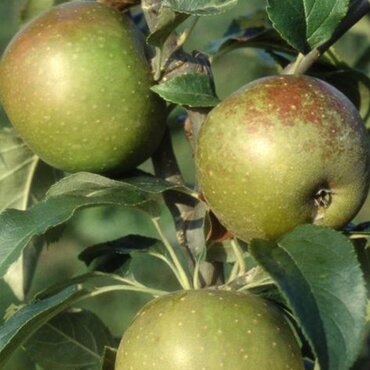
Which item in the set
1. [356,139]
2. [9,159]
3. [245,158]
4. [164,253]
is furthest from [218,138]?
[9,159]

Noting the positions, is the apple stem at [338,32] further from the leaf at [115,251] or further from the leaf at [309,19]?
the leaf at [115,251]

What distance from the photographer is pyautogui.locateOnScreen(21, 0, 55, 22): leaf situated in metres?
1.34

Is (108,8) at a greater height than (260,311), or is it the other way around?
(108,8)

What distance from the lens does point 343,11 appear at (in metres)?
1.01

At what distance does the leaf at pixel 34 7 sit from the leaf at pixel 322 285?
0.58 m

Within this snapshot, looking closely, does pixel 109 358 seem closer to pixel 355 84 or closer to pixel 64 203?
pixel 64 203

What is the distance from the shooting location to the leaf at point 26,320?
1.01 meters

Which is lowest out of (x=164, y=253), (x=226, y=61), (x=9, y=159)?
(x=226, y=61)

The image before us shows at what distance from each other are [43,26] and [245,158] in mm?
322

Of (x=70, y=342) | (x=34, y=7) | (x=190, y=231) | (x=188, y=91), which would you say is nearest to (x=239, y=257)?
(x=190, y=231)

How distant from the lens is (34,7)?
1.36 meters

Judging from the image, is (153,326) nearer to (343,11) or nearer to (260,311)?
(260,311)

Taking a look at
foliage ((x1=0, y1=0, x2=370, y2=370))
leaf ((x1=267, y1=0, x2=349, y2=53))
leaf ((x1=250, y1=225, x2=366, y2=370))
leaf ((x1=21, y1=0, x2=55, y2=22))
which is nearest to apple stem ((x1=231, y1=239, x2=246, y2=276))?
foliage ((x1=0, y1=0, x2=370, y2=370))

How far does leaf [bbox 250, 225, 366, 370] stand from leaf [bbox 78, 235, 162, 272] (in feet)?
0.92
